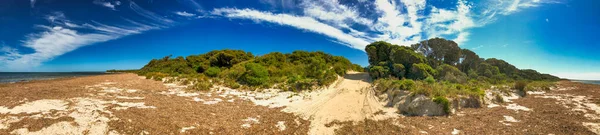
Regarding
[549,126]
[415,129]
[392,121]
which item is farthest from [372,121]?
[549,126]

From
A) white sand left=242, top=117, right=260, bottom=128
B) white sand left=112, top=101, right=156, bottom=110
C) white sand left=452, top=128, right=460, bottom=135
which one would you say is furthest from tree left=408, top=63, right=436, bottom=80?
white sand left=112, top=101, right=156, bottom=110

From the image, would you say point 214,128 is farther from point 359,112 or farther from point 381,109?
point 381,109

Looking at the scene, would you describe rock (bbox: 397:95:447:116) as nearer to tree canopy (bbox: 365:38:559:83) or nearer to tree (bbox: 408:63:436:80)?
tree canopy (bbox: 365:38:559:83)

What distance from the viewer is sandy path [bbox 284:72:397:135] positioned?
344 inches

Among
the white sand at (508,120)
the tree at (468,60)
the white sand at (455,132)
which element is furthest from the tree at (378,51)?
the white sand at (455,132)

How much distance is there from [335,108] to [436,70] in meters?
16.3

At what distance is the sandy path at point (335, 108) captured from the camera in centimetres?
873

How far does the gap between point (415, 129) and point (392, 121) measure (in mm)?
1080

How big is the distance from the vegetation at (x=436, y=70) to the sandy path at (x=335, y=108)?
1.53m

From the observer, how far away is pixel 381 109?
34.0 ft

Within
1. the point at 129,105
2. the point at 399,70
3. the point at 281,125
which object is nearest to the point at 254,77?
the point at 129,105

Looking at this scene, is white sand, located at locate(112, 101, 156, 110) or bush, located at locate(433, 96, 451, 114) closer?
white sand, located at locate(112, 101, 156, 110)

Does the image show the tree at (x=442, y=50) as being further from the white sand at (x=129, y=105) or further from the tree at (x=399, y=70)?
the white sand at (x=129, y=105)

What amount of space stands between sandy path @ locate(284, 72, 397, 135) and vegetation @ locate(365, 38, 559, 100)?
1533mm
